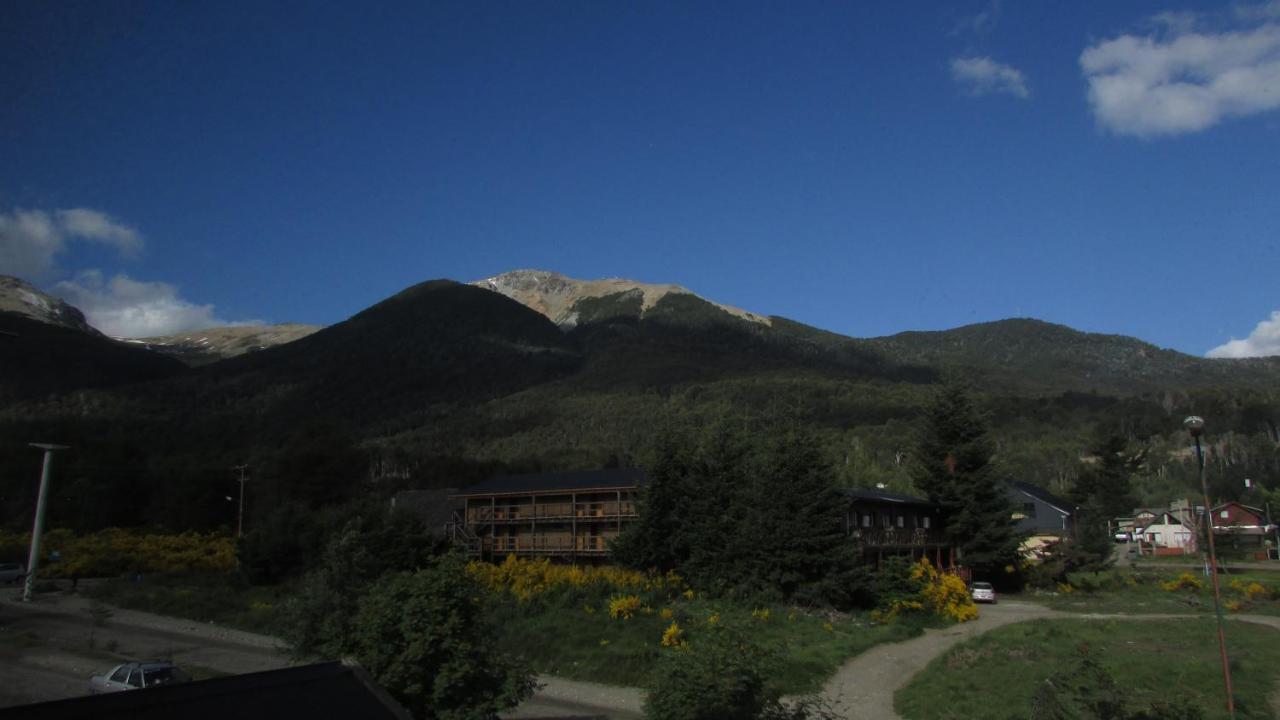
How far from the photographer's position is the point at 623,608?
1217 inches

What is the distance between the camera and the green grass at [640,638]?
2517 centimetres

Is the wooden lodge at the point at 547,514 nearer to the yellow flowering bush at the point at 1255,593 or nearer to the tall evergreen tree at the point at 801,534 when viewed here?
the tall evergreen tree at the point at 801,534

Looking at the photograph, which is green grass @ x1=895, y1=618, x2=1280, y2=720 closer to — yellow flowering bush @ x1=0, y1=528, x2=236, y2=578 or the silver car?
the silver car

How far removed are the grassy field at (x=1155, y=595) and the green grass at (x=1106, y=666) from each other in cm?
702

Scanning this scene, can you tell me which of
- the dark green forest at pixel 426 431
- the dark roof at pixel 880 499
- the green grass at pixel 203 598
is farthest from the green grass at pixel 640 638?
the green grass at pixel 203 598

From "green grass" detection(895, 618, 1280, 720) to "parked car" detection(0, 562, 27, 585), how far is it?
5441cm

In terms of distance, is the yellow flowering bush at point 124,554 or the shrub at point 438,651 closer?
the shrub at point 438,651

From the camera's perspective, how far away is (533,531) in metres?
52.3

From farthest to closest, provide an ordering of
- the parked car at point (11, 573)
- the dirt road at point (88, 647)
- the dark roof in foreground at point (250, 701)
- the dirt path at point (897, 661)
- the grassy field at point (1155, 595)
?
the parked car at point (11, 573)
the grassy field at point (1155, 595)
the dirt road at point (88, 647)
the dirt path at point (897, 661)
the dark roof in foreground at point (250, 701)

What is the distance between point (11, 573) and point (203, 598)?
1780cm

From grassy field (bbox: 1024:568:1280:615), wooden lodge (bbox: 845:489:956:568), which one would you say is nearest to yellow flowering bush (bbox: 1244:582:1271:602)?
grassy field (bbox: 1024:568:1280:615)

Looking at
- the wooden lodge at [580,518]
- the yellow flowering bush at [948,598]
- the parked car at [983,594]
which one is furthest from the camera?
the wooden lodge at [580,518]

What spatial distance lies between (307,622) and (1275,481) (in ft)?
402

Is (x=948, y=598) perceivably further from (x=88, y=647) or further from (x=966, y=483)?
(x=88, y=647)
